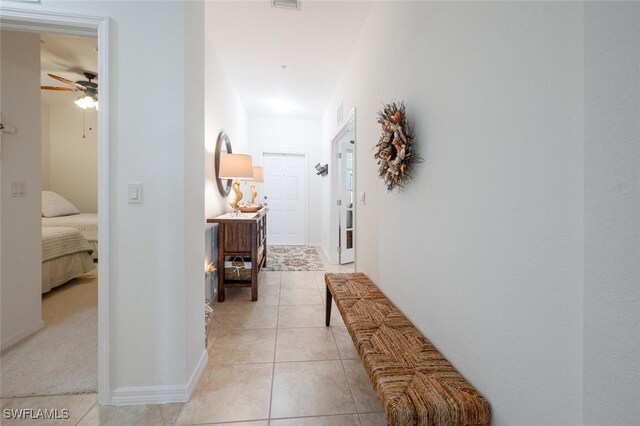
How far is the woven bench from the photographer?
924 mm

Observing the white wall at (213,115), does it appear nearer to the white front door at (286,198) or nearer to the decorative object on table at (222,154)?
the decorative object on table at (222,154)

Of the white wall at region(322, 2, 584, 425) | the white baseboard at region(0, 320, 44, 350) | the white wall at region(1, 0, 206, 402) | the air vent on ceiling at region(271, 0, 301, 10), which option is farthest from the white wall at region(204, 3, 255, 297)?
the white wall at region(322, 2, 584, 425)

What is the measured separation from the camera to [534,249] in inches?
31.9

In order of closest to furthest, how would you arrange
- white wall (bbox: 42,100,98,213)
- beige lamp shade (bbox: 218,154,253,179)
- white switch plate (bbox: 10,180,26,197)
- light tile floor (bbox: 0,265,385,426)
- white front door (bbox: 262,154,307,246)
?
light tile floor (bbox: 0,265,385,426) < white switch plate (bbox: 10,180,26,197) < beige lamp shade (bbox: 218,154,253,179) < white wall (bbox: 42,100,98,213) < white front door (bbox: 262,154,307,246)

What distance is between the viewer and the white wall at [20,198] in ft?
6.55

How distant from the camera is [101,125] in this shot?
4.65 ft

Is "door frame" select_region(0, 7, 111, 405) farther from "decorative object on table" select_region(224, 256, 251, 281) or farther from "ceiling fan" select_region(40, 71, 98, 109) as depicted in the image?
"ceiling fan" select_region(40, 71, 98, 109)

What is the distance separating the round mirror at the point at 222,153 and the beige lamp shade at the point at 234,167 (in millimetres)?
213

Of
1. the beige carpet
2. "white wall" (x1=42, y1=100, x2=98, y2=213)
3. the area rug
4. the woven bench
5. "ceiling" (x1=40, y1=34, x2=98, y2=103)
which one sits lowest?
the beige carpet

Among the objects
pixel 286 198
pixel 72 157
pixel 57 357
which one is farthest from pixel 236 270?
pixel 72 157

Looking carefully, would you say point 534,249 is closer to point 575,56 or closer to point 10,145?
point 575,56

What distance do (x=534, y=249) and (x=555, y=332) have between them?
0.23 meters

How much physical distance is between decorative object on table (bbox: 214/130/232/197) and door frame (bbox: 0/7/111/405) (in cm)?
184

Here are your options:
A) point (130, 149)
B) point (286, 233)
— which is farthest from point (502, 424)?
point (286, 233)
